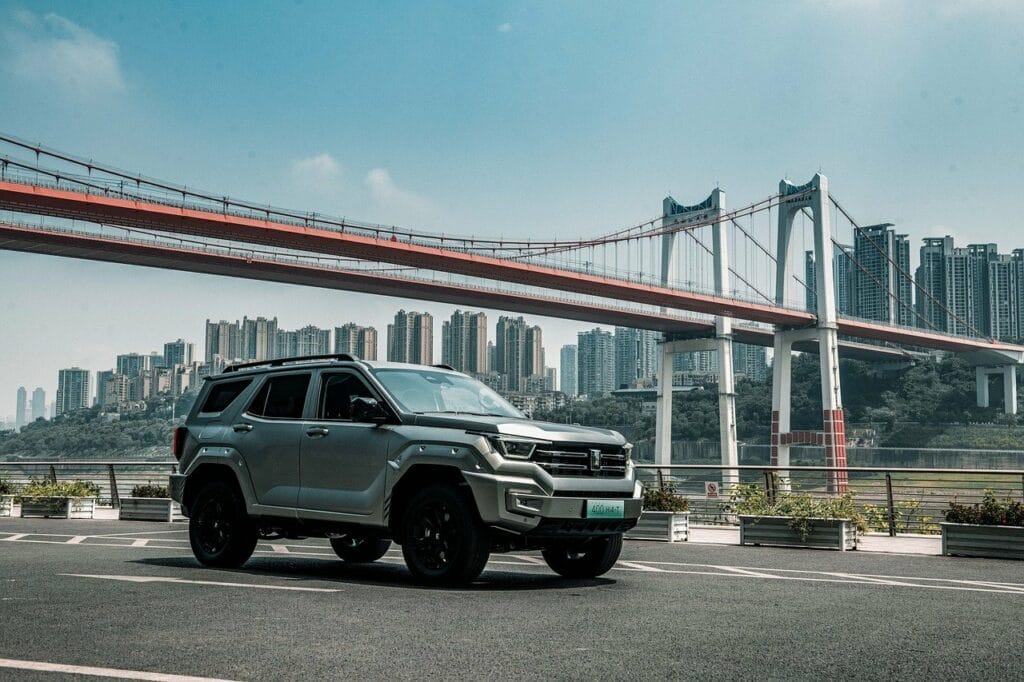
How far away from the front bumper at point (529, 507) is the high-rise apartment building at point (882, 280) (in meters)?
85.4

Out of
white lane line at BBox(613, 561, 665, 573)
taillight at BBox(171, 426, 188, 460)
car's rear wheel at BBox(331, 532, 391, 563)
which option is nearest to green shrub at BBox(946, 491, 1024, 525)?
white lane line at BBox(613, 561, 665, 573)

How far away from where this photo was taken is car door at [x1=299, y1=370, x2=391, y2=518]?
9047 millimetres

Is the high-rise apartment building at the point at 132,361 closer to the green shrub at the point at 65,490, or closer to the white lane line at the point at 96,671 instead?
the green shrub at the point at 65,490

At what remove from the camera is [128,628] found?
248 inches

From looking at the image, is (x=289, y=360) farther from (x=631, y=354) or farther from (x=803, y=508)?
(x=631, y=354)

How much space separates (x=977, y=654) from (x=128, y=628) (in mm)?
4784

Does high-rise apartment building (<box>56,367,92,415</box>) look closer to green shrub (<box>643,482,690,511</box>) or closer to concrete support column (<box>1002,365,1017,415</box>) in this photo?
concrete support column (<box>1002,365,1017,415</box>)

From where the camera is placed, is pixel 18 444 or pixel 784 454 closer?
pixel 784 454

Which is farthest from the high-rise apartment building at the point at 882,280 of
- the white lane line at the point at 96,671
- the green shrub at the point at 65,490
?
the white lane line at the point at 96,671

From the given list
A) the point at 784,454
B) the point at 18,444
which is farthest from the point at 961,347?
the point at 18,444

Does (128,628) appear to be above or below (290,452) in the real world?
below

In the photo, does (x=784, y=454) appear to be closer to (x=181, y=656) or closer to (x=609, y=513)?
(x=609, y=513)

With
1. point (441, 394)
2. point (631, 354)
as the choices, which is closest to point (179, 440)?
point (441, 394)

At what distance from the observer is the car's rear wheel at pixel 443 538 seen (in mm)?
8398
